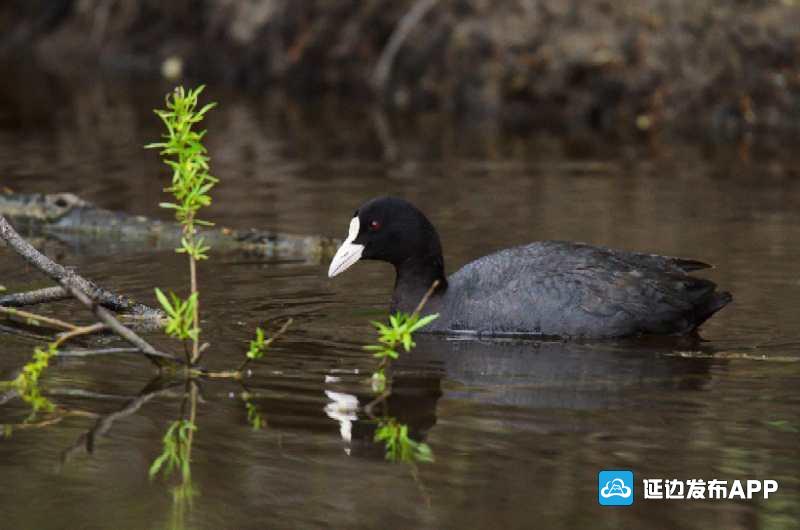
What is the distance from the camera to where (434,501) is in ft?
17.7

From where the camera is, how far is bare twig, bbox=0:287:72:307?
25.1 ft

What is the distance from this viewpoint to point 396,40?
60.0 feet

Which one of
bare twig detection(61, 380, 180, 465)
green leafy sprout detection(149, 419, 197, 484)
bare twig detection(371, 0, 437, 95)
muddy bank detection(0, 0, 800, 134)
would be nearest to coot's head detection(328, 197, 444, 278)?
bare twig detection(61, 380, 180, 465)

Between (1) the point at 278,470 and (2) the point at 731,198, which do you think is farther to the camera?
(2) the point at 731,198

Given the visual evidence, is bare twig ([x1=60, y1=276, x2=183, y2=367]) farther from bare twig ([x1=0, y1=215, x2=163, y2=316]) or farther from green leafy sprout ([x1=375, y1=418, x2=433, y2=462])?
green leafy sprout ([x1=375, y1=418, x2=433, y2=462])

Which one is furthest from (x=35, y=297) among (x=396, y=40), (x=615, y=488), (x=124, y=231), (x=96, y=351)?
(x=396, y=40)

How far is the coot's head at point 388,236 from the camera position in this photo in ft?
27.3

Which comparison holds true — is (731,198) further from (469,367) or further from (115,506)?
(115,506)

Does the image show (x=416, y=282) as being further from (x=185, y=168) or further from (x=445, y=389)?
(x=185, y=168)

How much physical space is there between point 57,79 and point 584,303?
1516cm

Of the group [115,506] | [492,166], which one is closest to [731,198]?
[492,166]

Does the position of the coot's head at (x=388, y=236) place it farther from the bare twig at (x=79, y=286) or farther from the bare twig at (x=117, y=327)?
the bare twig at (x=117, y=327)

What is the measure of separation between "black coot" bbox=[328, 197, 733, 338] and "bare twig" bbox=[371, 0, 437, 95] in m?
10.1

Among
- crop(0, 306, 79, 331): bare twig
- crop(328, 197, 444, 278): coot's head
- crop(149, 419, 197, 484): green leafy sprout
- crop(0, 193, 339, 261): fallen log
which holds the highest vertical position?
crop(0, 193, 339, 261): fallen log
